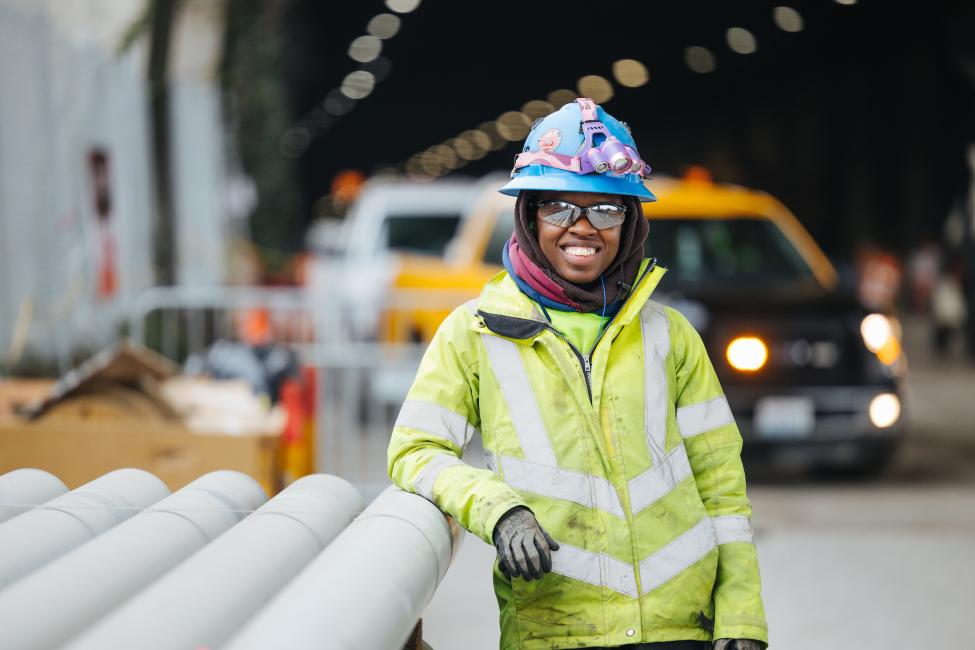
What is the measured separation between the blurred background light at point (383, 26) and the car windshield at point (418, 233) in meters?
14.9

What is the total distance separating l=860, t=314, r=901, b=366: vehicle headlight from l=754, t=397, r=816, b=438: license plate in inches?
23.7

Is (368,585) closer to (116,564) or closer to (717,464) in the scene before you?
(116,564)

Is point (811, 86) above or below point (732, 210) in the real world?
above

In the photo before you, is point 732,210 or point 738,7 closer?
point 732,210

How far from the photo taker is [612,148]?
2.59 m

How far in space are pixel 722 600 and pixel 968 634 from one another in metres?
3.54

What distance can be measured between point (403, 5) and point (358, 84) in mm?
18966

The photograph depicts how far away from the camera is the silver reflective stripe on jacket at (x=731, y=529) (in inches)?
106

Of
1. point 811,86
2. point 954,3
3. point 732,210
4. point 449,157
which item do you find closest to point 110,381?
point 732,210

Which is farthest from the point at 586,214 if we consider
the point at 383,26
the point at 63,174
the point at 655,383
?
the point at 383,26

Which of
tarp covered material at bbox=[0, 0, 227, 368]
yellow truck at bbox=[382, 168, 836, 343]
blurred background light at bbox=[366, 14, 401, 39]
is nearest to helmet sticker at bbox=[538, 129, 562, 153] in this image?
tarp covered material at bbox=[0, 0, 227, 368]

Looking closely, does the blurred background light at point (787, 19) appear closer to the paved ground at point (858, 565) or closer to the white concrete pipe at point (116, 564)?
the paved ground at point (858, 565)

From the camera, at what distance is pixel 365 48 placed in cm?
3441

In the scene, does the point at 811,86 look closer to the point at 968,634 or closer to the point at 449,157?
the point at 968,634
